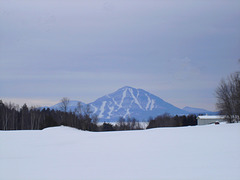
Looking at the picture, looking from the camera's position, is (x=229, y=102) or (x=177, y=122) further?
(x=177, y=122)

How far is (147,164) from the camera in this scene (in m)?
11.8

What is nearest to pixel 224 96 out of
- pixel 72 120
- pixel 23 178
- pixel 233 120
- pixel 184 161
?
pixel 233 120

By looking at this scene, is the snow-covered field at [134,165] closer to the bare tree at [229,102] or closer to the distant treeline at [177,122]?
the bare tree at [229,102]

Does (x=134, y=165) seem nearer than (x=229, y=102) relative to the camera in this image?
Yes

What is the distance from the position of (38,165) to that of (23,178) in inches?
87.3

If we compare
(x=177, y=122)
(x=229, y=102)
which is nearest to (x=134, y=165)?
(x=229, y=102)

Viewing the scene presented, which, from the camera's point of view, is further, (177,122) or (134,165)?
(177,122)

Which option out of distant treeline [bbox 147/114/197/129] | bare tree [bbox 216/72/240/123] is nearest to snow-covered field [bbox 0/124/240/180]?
bare tree [bbox 216/72/240/123]

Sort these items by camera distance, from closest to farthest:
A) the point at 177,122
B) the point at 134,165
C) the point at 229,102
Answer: the point at 134,165 → the point at 229,102 → the point at 177,122

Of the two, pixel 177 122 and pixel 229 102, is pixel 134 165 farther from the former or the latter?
pixel 177 122

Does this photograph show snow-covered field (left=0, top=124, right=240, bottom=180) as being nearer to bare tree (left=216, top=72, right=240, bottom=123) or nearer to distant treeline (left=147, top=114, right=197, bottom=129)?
bare tree (left=216, top=72, right=240, bottom=123)

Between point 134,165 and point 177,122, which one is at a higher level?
point 177,122

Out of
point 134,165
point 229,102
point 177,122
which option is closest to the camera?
point 134,165

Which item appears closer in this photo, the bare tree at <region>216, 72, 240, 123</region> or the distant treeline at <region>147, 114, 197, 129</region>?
the bare tree at <region>216, 72, 240, 123</region>
